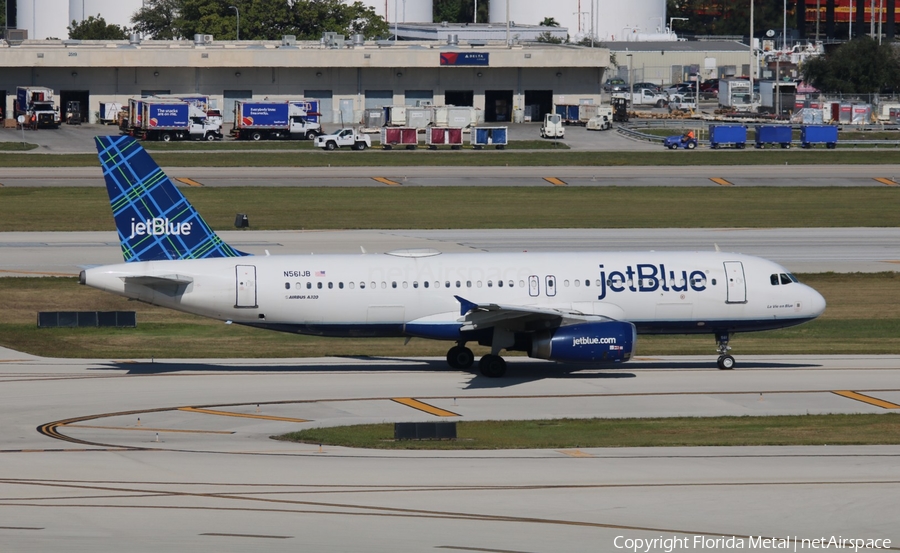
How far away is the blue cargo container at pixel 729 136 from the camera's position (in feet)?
401

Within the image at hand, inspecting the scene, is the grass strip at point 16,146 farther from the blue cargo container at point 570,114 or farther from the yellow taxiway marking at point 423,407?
the yellow taxiway marking at point 423,407

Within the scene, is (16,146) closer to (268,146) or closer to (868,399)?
(268,146)

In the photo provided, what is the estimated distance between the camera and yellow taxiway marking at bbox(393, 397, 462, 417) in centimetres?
3369

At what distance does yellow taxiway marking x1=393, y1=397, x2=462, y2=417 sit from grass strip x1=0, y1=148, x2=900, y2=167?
237ft

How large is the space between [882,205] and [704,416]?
56.4 metres

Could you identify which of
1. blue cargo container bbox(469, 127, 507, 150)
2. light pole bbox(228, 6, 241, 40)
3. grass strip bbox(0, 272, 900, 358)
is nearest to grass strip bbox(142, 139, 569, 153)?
blue cargo container bbox(469, 127, 507, 150)

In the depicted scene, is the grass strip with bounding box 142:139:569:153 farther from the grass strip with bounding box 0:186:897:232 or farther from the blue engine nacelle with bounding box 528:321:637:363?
the blue engine nacelle with bounding box 528:321:637:363

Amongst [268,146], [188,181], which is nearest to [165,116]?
[268,146]

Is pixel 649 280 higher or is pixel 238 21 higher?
pixel 238 21

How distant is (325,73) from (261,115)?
724 inches

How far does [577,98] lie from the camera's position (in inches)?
5851

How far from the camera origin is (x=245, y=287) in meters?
38.2

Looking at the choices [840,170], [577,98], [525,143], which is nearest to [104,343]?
[840,170]

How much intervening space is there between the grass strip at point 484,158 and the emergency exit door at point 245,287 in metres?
67.5
